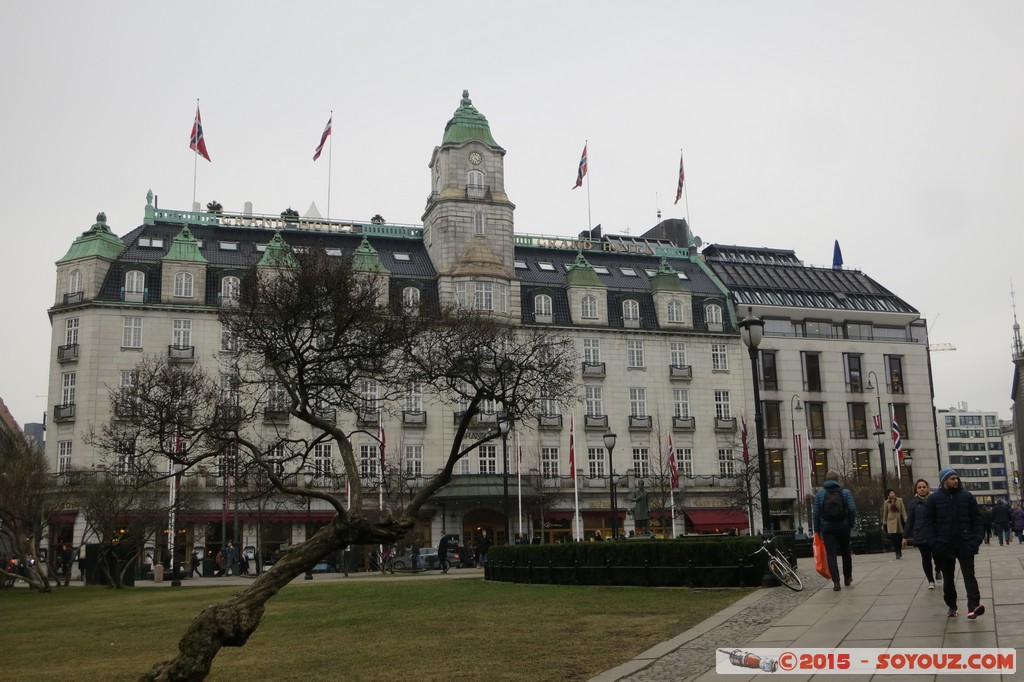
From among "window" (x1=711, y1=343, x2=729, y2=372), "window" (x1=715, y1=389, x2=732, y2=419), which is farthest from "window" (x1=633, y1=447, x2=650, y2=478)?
"window" (x1=711, y1=343, x2=729, y2=372)

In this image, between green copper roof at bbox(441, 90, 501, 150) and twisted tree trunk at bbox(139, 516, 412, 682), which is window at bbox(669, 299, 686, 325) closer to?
green copper roof at bbox(441, 90, 501, 150)

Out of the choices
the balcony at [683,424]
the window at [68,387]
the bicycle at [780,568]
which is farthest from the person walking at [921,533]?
the window at [68,387]

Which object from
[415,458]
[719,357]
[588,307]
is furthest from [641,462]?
[415,458]

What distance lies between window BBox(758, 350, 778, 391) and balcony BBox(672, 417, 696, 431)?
727 cm

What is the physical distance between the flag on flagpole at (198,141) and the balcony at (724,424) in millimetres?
38460

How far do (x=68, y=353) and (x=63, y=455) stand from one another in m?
6.12

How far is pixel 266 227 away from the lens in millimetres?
71250

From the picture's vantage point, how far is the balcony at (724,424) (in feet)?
238

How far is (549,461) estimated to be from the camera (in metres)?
68.9

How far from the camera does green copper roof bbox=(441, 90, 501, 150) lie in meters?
71.5

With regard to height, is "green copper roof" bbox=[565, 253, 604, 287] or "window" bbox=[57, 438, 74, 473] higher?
"green copper roof" bbox=[565, 253, 604, 287]

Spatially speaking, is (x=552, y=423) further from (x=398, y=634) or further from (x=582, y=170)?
(x=398, y=634)

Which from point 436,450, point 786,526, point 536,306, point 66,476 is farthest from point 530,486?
point 66,476

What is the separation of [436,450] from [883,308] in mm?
38096
